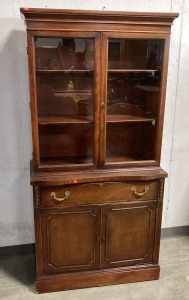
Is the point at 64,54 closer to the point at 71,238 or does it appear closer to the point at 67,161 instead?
the point at 67,161

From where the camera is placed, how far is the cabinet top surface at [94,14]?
55.1 inches

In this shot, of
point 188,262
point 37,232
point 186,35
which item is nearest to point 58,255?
point 37,232

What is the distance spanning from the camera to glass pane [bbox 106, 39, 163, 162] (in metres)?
1.62

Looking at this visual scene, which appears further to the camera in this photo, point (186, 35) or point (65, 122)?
point (186, 35)

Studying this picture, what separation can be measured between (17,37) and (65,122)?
630 millimetres

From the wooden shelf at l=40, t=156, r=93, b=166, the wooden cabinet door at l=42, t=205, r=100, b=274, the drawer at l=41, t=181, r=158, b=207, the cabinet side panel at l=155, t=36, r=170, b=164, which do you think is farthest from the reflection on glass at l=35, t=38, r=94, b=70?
the wooden cabinet door at l=42, t=205, r=100, b=274

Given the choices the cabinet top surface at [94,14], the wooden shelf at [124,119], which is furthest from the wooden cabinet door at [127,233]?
the cabinet top surface at [94,14]

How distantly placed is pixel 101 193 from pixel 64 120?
1.58ft

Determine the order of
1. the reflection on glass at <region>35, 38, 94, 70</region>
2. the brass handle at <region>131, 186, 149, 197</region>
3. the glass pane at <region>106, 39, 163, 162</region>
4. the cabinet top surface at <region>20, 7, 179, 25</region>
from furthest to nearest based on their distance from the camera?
1. the brass handle at <region>131, 186, 149, 197</region>
2. the glass pane at <region>106, 39, 163, 162</region>
3. the reflection on glass at <region>35, 38, 94, 70</region>
4. the cabinet top surface at <region>20, 7, 179, 25</region>

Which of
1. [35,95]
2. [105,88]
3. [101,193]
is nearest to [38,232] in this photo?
[101,193]

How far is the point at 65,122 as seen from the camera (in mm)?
1650

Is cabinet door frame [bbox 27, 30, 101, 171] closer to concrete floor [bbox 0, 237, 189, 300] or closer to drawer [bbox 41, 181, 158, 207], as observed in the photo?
drawer [bbox 41, 181, 158, 207]

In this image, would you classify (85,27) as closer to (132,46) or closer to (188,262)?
(132,46)

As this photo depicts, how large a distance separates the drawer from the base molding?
0.48 metres
